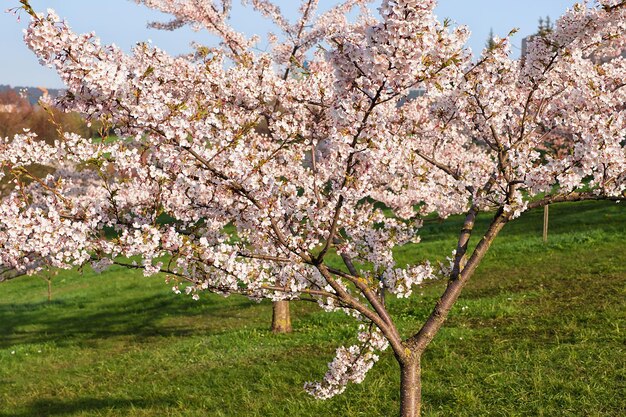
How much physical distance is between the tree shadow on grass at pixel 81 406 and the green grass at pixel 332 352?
0.12 ft

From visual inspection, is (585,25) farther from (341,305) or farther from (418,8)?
(341,305)

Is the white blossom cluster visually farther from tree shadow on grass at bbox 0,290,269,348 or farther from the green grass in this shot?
tree shadow on grass at bbox 0,290,269,348

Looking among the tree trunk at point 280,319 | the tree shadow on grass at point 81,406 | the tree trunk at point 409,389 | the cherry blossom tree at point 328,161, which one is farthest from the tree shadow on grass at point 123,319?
the tree trunk at point 409,389

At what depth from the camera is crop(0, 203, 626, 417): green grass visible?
8047mm

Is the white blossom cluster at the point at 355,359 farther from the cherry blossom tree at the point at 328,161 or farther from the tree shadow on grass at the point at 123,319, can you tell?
the tree shadow on grass at the point at 123,319

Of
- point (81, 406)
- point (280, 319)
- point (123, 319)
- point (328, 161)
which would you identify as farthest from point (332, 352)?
point (123, 319)

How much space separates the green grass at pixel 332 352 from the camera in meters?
8.05

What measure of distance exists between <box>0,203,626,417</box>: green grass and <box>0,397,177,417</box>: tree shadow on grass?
0.12ft

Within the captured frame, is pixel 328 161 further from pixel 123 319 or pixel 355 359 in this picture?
pixel 123 319

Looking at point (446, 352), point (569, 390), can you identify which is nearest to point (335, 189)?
point (569, 390)

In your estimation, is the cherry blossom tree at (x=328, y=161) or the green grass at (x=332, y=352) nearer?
the cherry blossom tree at (x=328, y=161)

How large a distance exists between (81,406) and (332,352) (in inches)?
186

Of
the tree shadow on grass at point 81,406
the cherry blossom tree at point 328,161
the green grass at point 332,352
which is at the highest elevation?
the cherry blossom tree at point 328,161

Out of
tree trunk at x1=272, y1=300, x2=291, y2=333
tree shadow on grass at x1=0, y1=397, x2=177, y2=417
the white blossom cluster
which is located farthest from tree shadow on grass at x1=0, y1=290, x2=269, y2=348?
the white blossom cluster
